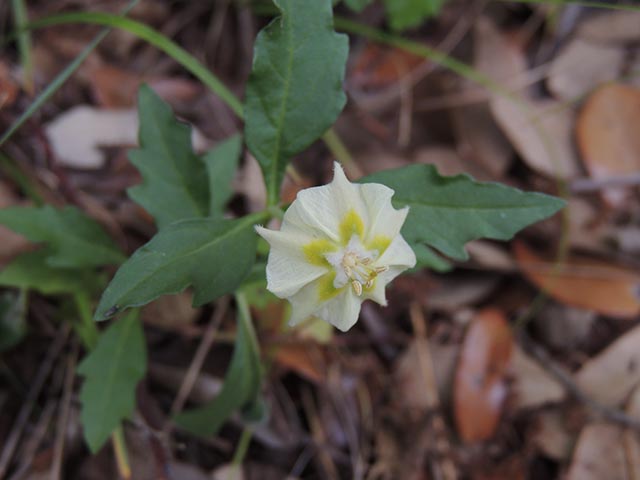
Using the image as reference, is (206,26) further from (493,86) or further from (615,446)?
(615,446)

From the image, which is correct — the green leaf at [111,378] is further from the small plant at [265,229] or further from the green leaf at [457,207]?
the green leaf at [457,207]

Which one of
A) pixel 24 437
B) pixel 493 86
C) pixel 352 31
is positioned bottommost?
pixel 24 437

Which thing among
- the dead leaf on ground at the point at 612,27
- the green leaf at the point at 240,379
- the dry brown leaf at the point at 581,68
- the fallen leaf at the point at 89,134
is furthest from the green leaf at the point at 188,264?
the dead leaf on ground at the point at 612,27

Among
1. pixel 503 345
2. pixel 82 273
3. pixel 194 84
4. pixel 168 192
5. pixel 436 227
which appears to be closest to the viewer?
pixel 436 227

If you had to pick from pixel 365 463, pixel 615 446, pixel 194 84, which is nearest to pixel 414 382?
pixel 365 463

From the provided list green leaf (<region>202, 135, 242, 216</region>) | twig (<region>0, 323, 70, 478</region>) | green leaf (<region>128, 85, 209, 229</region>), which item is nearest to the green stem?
twig (<region>0, 323, 70, 478</region>)

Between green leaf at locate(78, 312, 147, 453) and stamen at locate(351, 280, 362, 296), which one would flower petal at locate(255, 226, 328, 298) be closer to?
stamen at locate(351, 280, 362, 296)
